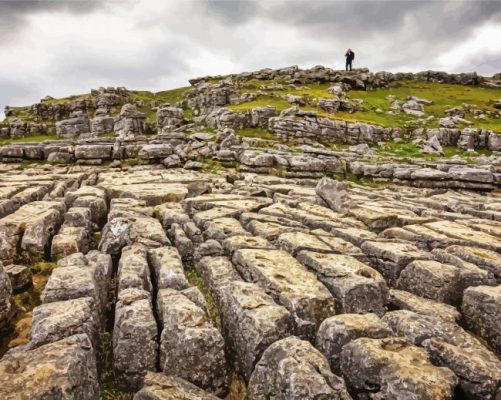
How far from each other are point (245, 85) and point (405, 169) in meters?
60.1

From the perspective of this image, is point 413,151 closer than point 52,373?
No

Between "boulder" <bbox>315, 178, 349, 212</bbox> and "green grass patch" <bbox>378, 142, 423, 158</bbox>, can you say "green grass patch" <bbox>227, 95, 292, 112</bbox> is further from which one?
"boulder" <bbox>315, 178, 349, 212</bbox>

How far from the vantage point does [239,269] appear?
1199cm

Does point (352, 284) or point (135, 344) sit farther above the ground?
point (352, 284)

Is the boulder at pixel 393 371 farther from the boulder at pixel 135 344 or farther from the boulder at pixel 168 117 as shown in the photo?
the boulder at pixel 168 117

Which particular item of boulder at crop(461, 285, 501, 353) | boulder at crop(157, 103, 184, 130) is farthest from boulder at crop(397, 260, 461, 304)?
boulder at crop(157, 103, 184, 130)

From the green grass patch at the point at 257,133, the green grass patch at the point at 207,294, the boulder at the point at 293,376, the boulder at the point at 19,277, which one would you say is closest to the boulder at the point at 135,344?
the green grass patch at the point at 207,294

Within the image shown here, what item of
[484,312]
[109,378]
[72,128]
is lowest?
[109,378]

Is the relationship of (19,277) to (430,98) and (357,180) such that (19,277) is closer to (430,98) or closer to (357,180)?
(357,180)

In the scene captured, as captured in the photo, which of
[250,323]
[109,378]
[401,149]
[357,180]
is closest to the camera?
[109,378]

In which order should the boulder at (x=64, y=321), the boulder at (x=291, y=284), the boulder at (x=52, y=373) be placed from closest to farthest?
1. the boulder at (x=52, y=373)
2. the boulder at (x=64, y=321)
3. the boulder at (x=291, y=284)

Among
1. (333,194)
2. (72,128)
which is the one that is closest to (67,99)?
(72,128)

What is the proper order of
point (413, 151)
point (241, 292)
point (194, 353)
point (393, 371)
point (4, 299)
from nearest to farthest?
point (393, 371) → point (194, 353) → point (4, 299) → point (241, 292) → point (413, 151)

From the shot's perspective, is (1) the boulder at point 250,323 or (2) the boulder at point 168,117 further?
(2) the boulder at point 168,117
